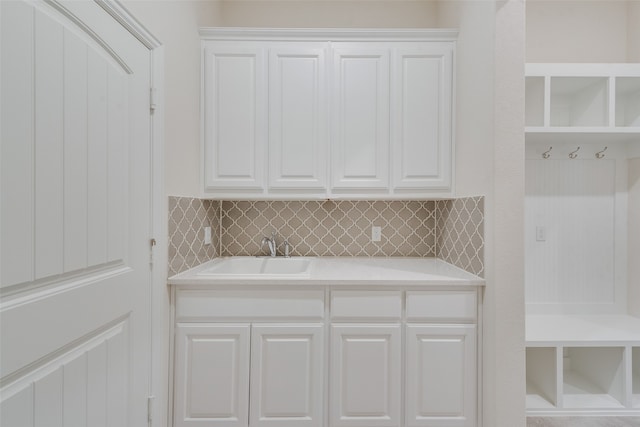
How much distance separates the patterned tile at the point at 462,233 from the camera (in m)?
1.74

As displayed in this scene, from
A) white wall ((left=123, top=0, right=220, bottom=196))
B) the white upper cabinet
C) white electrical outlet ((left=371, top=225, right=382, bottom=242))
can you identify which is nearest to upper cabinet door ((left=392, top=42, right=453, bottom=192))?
the white upper cabinet

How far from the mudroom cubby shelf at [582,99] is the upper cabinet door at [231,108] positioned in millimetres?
1633

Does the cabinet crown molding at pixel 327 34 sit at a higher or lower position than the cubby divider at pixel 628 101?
higher

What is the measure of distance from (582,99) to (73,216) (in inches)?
112

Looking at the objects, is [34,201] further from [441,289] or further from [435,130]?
[435,130]

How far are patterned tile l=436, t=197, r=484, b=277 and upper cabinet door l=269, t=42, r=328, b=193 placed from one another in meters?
0.91

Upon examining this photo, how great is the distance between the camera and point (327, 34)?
2049 mm

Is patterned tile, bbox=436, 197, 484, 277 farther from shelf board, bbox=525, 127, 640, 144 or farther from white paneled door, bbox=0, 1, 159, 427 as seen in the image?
white paneled door, bbox=0, 1, 159, 427

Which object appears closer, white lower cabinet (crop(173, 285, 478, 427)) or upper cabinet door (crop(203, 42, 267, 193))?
white lower cabinet (crop(173, 285, 478, 427))

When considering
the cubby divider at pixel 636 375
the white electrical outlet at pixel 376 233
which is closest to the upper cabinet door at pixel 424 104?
the white electrical outlet at pixel 376 233

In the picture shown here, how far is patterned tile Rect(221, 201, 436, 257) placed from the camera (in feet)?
7.96

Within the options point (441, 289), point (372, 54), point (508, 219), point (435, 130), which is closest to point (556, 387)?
point (441, 289)

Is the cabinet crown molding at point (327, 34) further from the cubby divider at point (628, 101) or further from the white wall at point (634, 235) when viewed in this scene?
the white wall at point (634, 235)

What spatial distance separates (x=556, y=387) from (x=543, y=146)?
4.96 ft
